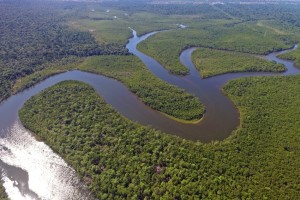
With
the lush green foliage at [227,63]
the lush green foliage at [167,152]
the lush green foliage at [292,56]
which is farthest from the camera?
the lush green foliage at [292,56]

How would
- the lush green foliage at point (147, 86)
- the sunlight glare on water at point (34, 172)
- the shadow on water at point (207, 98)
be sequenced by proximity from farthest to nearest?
the lush green foliage at point (147, 86) → the shadow on water at point (207, 98) → the sunlight glare on water at point (34, 172)

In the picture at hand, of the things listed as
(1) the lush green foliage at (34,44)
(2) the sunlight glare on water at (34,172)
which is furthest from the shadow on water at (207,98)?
(1) the lush green foliage at (34,44)

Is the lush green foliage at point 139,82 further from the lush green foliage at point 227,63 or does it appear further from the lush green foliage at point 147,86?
the lush green foliage at point 227,63

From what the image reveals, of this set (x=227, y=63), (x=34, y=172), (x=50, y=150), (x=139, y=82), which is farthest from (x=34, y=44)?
(x=227, y=63)

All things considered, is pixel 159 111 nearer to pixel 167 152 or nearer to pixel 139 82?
pixel 139 82

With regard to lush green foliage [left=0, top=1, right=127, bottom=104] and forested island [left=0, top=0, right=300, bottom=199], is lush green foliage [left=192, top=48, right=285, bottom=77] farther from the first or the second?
lush green foliage [left=0, top=1, right=127, bottom=104]

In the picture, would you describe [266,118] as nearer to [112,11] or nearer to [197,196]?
[197,196]
